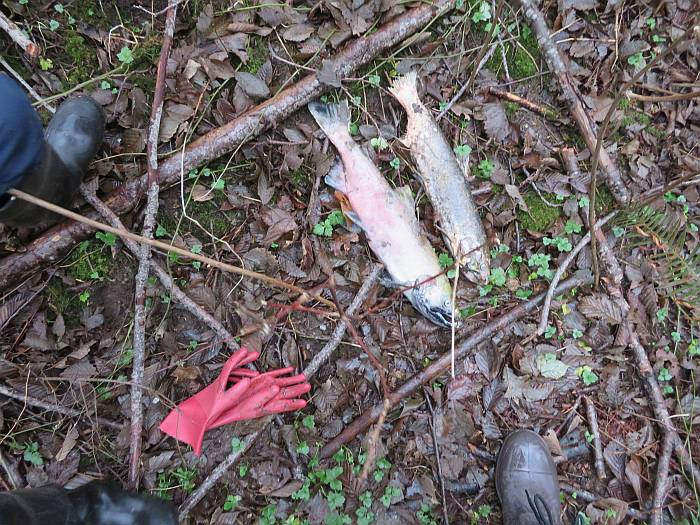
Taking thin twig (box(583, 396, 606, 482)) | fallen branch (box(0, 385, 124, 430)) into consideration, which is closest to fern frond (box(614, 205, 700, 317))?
thin twig (box(583, 396, 606, 482))

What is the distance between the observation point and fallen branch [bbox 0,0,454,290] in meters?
3.14

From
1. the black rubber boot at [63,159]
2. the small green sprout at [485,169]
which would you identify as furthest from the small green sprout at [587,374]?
the black rubber boot at [63,159]

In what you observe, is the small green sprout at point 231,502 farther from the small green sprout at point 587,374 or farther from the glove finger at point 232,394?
the small green sprout at point 587,374

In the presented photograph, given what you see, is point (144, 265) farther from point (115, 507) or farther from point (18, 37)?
point (18, 37)

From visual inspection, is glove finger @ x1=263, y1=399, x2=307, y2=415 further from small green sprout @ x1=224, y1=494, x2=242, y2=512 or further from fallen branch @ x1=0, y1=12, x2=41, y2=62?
fallen branch @ x1=0, y1=12, x2=41, y2=62

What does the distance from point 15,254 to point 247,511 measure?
2.44 metres

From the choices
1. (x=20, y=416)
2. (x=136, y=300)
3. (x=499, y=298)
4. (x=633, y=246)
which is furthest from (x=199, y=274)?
(x=633, y=246)

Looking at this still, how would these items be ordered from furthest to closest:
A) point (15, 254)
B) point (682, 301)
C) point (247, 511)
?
point (682, 301) < point (247, 511) < point (15, 254)

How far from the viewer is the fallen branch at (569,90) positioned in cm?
372

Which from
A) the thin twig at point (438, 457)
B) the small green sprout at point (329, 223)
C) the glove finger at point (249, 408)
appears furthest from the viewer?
the small green sprout at point (329, 223)

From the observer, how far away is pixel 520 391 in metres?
3.69

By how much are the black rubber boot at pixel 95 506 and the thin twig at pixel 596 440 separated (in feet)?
10.5

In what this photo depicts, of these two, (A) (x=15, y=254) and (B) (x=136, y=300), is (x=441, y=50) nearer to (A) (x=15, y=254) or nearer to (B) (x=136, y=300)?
(B) (x=136, y=300)

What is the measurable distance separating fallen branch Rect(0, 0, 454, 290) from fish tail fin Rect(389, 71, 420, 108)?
0.28m
